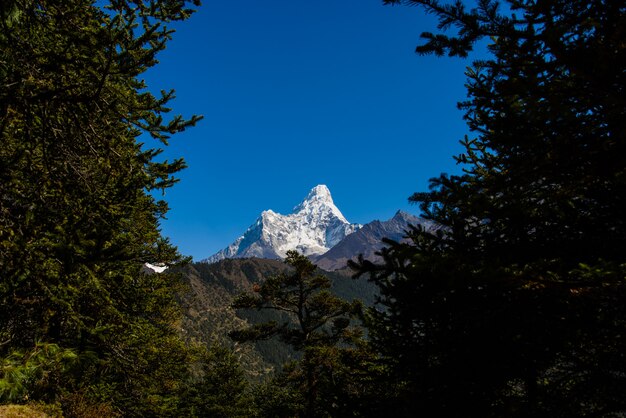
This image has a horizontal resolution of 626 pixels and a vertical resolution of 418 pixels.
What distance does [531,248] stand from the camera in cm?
552

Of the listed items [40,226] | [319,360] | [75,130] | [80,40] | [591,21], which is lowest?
[319,360]

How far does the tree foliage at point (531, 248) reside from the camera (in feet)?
11.2

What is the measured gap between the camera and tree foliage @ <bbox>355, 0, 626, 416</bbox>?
11.2 ft

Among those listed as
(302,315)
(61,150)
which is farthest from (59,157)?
(302,315)

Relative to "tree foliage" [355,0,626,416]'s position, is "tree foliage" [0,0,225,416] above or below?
above

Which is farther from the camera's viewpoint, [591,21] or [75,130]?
[75,130]

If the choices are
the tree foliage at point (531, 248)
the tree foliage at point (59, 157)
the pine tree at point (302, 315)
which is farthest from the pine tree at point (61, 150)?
the pine tree at point (302, 315)

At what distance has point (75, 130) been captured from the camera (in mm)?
4527

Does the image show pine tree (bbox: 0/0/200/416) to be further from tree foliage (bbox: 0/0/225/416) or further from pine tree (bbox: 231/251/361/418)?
pine tree (bbox: 231/251/361/418)

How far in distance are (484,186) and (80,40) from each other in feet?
17.3

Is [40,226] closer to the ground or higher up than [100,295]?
A: higher up

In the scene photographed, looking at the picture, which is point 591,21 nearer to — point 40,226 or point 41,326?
point 40,226

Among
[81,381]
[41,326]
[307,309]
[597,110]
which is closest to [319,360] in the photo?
[307,309]

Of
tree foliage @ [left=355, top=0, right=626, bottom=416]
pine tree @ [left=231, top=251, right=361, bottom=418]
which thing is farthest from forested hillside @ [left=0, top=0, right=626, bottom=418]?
pine tree @ [left=231, top=251, right=361, bottom=418]
